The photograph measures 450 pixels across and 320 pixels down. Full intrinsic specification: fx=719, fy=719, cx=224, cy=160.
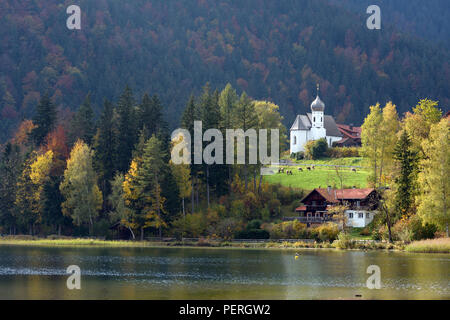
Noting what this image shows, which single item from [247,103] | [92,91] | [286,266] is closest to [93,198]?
[247,103]

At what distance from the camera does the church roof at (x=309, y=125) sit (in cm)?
13700

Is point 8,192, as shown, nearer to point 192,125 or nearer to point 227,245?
point 192,125

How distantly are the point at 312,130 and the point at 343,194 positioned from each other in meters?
46.7

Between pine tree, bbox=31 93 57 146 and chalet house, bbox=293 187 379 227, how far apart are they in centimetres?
4290

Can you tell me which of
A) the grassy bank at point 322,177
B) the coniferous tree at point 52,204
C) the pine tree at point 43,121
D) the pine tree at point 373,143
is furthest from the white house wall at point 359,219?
the pine tree at point 43,121

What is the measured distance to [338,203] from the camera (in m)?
90.2

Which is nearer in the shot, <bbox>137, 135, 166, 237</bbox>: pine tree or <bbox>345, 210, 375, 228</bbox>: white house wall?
<bbox>345, 210, 375, 228</bbox>: white house wall

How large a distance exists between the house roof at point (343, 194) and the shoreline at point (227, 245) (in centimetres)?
1083

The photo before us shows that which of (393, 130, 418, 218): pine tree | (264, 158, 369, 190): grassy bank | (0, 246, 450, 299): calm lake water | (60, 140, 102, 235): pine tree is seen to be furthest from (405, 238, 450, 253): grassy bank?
(60, 140, 102, 235): pine tree

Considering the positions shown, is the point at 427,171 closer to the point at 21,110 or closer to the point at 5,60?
the point at 21,110

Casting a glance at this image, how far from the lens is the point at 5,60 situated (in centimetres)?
19938

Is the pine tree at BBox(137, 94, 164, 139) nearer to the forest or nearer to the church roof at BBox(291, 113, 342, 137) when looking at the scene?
the forest

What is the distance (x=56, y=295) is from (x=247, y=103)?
6156 centimetres

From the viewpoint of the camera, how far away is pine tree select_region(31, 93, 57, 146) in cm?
11088
